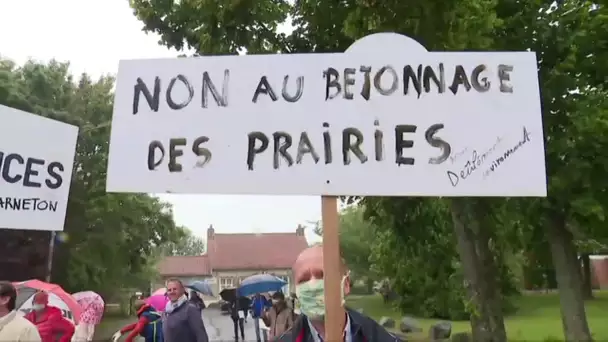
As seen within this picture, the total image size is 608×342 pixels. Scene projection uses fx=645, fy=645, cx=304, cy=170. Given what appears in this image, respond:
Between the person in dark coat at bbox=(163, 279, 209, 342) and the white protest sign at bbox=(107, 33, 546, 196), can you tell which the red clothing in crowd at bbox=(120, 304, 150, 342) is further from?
the white protest sign at bbox=(107, 33, 546, 196)

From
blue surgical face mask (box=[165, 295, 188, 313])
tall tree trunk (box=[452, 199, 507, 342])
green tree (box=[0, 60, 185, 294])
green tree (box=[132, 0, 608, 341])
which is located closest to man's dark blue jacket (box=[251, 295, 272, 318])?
green tree (box=[132, 0, 608, 341])

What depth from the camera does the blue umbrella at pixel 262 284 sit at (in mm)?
13992

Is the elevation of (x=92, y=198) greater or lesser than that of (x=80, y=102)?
lesser

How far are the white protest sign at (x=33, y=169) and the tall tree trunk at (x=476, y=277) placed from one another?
7.79 m

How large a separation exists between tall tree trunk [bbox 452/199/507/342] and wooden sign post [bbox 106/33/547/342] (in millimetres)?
8416

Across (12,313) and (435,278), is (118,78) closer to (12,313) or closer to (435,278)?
(12,313)

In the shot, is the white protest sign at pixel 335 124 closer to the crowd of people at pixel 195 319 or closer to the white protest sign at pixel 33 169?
the crowd of people at pixel 195 319

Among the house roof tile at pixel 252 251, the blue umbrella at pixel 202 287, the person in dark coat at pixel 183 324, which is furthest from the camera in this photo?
the house roof tile at pixel 252 251

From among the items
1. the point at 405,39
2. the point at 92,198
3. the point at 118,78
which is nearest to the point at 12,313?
the point at 118,78

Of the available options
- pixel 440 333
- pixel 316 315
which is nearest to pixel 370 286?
pixel 440 333

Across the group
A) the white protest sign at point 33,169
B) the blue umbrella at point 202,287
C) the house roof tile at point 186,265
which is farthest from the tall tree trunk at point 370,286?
the white protest sign at point 33,169

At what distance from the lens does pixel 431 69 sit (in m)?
2.95

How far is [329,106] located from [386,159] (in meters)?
0.36
